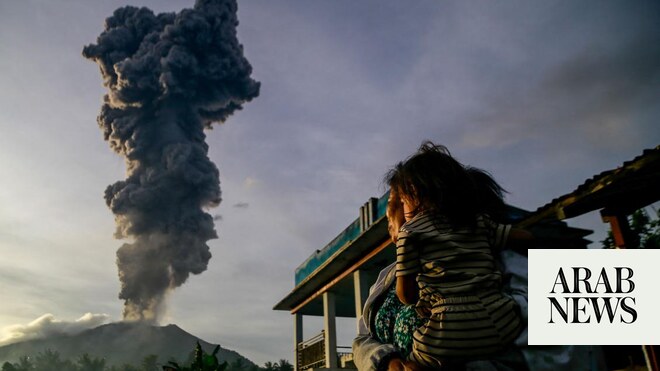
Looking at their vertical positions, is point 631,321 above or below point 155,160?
below

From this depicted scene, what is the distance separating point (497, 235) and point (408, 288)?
27cm

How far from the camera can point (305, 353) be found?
57.4 ft

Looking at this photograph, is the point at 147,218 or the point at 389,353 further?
the point at 147,218

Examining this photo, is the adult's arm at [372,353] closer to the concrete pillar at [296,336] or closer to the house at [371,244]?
the house at [371,244]

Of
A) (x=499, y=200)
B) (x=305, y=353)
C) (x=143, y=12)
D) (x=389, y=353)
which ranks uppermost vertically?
(x=143, y=12)

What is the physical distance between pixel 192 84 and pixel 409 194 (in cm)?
6453

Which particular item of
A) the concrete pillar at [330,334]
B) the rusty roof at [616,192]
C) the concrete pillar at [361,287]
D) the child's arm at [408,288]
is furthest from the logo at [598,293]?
the concrete pillar at [330,334]

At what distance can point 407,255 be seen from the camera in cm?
126

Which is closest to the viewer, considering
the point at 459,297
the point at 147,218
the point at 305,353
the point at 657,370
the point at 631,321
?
the point at 459,297

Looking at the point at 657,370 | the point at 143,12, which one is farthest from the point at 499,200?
the point at 143,12

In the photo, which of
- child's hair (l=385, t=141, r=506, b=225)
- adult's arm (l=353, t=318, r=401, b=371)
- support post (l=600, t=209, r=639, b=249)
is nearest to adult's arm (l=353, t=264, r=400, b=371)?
adult's arm (l=353, t=318, r=401, b=371)

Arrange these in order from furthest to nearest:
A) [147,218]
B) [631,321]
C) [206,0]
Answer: [147,218] < [206,0] < [631,321]

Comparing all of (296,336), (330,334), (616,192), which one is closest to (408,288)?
→ (616,192)

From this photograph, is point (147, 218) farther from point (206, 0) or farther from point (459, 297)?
point (459, 297)
